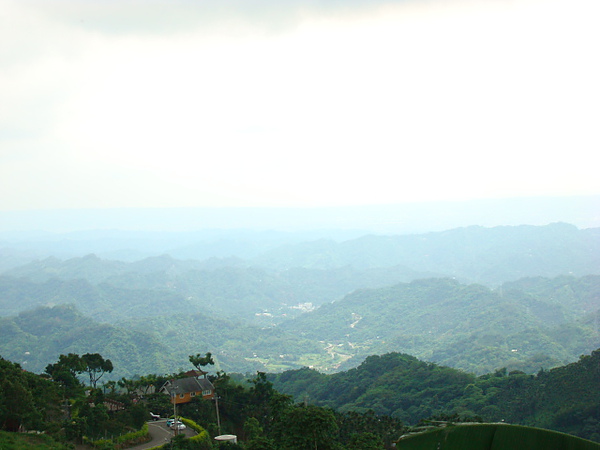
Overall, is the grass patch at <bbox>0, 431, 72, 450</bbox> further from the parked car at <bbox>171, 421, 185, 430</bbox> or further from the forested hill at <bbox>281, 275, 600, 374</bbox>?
the forested hill at <bbox>281, 275, 600, 374</bbox>

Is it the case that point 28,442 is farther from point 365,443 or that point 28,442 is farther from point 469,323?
point 469,323

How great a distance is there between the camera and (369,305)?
15025 cm

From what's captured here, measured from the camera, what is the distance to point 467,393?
158 ft

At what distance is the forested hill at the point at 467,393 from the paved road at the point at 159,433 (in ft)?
29.5

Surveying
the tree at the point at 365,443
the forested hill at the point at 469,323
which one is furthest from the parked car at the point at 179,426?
the forested hill at the point at 469,323

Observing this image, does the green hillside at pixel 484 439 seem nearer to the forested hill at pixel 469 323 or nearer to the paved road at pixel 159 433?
the paved road at pixel 159 433

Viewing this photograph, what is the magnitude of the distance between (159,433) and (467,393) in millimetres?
33947

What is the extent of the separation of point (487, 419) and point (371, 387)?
2015 cm

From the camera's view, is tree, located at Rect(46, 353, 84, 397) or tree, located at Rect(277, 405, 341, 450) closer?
tree, located at Rect(277, 405, 341, 450)

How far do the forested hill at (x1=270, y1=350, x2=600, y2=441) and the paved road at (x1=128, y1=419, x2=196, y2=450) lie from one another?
8998mm

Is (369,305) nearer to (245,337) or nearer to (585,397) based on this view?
(245,337)

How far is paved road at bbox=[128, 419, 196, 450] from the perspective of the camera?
2104 cm

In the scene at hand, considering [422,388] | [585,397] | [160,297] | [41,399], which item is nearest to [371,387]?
[422,388]

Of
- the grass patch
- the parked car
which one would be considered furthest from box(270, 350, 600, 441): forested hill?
the grass patch
